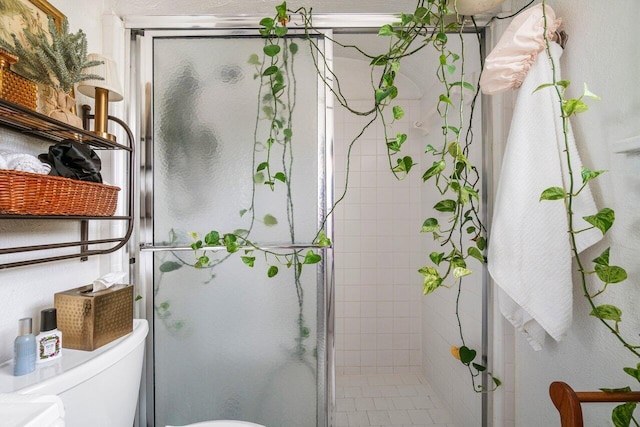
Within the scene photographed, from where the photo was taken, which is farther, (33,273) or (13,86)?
(33,273)

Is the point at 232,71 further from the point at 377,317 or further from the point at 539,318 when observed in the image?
the point at 377,317

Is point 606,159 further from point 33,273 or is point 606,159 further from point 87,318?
point 33,273

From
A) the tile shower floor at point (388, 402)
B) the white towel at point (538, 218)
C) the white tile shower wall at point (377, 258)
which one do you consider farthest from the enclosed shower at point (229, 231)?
the white tile shower wall at point (377, 258)

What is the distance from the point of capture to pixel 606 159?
84 cm

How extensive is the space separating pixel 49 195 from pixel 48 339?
0.33 meters

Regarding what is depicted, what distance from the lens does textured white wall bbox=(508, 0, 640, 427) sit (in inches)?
30.0

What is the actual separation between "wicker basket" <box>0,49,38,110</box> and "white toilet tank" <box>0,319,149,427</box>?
0.58 metres

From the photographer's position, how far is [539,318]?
90 centimetres

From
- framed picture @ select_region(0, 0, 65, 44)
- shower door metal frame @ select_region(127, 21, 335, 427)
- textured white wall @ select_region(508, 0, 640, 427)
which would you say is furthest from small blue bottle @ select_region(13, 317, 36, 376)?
textured white wall @ select_region(508, 0, 640, 427)

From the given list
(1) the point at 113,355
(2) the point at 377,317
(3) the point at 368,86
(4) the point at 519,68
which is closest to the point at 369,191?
(3) the point at 368,86

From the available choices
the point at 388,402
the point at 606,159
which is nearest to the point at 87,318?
the point at 606,159

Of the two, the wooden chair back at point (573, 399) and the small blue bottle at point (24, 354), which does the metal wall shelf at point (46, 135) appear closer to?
the small blue bottle at point (24, 354)

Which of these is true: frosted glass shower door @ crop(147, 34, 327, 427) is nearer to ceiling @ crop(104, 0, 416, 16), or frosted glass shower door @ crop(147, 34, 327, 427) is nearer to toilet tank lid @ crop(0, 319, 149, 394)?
ceiling @ crop(104, 0, 416, 16)

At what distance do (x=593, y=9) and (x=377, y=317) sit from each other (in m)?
2.00
